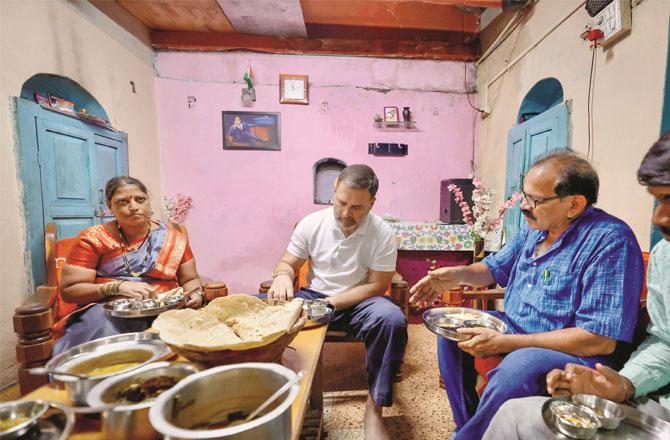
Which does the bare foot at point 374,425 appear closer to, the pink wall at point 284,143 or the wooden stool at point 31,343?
the wooden stool at point 31,343

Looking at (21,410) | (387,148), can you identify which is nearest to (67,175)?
(21,410)

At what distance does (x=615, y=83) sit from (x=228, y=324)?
8.85ft

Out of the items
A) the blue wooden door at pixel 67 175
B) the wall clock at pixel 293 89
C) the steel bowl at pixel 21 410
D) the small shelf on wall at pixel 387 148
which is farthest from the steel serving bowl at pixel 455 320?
the wall clock at pixel 293 89

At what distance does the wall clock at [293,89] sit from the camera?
12.4 ft

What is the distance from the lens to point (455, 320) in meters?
1.47

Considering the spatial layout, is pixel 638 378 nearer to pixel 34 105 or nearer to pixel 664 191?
pixel 664 191

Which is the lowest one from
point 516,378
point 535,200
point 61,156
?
point 516,378

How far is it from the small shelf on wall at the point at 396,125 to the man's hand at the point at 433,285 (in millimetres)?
2698

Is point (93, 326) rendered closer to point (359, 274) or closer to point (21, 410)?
point (21, 410)

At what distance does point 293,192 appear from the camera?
12.9 ft

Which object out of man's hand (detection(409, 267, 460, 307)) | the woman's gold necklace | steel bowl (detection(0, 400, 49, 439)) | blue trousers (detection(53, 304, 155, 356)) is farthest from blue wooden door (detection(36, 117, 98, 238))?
man's hand (detection(409, 267, 460, 307))

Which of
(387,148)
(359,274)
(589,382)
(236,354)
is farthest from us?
(387,148)

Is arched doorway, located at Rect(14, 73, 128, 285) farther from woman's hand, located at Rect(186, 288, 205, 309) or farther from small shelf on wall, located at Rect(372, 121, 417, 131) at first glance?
small shelf on wall, located at Rect(372, 121, 417, 131)

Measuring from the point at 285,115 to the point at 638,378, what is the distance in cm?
387
